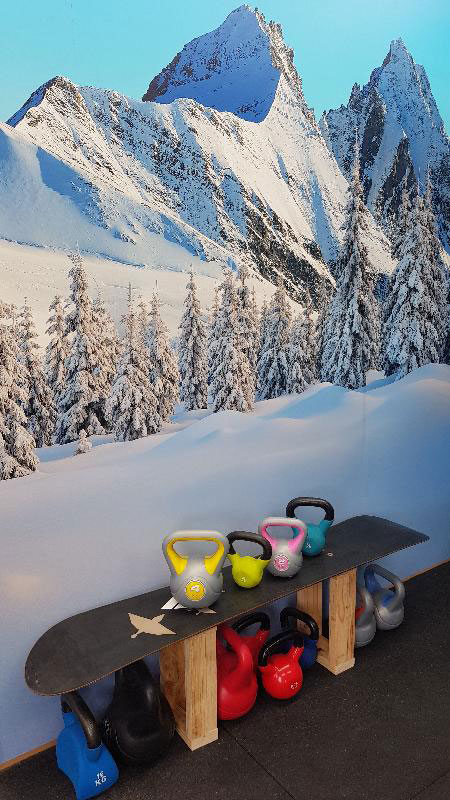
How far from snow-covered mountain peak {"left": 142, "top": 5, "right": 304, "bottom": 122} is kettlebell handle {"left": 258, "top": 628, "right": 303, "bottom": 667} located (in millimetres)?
3223

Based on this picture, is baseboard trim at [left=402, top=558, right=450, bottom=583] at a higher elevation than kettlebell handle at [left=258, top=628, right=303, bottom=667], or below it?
below

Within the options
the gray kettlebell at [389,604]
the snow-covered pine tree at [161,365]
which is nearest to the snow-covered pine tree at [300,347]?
the snow-covered pine tree at [161,365]

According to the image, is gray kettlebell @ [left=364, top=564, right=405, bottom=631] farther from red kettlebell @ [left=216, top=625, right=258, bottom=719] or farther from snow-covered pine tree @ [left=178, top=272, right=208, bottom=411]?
snow-covered pine tree @ [left=178, top=272, right=208, bottom=411]

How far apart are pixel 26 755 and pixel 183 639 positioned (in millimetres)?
1009

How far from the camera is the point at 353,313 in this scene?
6.59 meters

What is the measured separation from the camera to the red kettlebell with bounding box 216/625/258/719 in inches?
108

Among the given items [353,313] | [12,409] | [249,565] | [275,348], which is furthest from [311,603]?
[353,313]

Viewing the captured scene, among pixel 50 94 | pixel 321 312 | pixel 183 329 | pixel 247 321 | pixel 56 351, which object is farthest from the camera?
pixel 321 312

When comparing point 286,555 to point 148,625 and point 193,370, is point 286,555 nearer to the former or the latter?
point 148,625

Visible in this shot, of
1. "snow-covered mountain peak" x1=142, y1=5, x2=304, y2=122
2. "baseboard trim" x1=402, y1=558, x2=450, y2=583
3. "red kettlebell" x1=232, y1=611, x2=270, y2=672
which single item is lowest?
"baseboard trim" x1=402, y1=558, x2=450, y2=583

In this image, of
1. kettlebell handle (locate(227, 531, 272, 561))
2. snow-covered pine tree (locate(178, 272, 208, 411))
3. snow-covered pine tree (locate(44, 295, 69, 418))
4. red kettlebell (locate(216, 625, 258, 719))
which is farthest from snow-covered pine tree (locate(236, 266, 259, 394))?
red kettlebell (locate(216, 625, 258, 719))

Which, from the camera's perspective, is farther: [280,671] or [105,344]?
[105,344]

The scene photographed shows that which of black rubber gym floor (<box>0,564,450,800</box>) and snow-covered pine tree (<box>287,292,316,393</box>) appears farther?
snow-covered pine tree (<box>287,292,316,393</box>)

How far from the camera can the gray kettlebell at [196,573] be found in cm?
252
